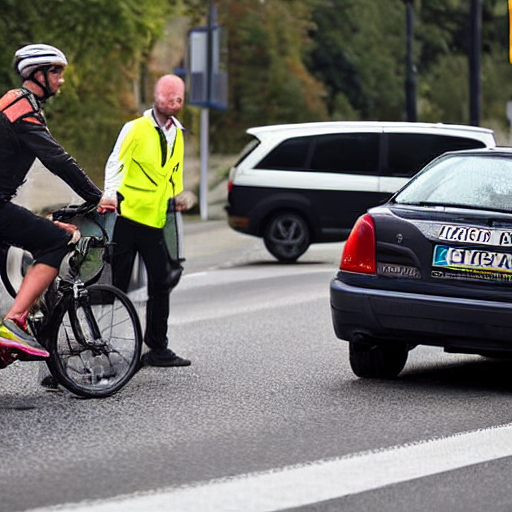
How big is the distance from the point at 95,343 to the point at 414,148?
41.1 ft

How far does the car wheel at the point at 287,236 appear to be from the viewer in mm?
21266

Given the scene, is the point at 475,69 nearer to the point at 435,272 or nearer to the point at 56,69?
the point at 435,272

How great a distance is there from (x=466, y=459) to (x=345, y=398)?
1864 millimetres

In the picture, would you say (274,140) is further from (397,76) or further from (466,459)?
(397,76)

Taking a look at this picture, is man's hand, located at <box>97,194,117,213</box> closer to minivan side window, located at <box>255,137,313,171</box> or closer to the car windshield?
the car windshield

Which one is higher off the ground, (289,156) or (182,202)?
(182,202)

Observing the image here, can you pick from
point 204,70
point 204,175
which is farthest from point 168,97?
point 204,70

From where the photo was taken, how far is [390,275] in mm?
9141

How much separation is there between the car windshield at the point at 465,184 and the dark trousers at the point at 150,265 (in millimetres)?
1481

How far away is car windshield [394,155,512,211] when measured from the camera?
935 cm

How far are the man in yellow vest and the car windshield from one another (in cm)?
142

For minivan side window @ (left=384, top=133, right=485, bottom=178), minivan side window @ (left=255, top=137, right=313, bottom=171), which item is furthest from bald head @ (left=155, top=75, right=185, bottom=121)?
minivan side window @ (left=255, top=137, right=313, bottom=171)

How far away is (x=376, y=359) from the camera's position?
9.71 m

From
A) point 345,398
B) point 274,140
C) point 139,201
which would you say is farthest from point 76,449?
point 274,140
